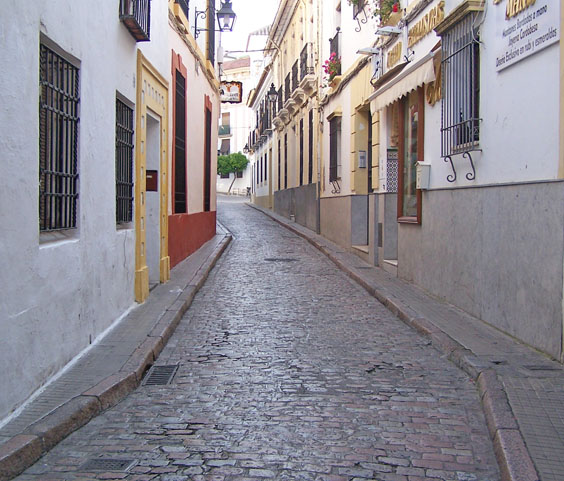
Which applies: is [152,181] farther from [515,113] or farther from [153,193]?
[515,113]

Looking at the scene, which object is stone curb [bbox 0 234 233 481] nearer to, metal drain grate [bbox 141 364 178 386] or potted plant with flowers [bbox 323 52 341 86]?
metal drain grate [bbox 141 364 178 386]

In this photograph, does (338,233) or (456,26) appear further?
(338,233)

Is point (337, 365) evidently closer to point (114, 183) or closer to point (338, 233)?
point (114, 183)

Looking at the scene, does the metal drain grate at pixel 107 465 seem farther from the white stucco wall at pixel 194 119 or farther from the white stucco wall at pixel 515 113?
the white stucco wall at pixel 194 119

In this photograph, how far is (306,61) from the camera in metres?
21.5

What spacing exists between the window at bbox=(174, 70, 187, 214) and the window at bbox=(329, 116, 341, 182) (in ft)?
15.9

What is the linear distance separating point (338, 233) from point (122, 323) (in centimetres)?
998

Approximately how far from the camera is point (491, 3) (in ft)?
23.7

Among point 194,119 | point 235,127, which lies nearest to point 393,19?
point 194,119

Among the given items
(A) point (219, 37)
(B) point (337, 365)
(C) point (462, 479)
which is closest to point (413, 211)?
(B) point (337, 365)

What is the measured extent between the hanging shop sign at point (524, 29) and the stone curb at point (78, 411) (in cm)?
448

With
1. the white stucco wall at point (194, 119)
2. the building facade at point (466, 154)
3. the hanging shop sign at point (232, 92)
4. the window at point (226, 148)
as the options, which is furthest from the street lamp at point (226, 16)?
the window at point (226, 148)

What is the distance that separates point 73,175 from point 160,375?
1.88 metres

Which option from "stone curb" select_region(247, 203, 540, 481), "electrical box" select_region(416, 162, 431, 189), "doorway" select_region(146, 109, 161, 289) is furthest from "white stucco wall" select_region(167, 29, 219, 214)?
"stone curb" select_region(247, 203, 540, 481)
